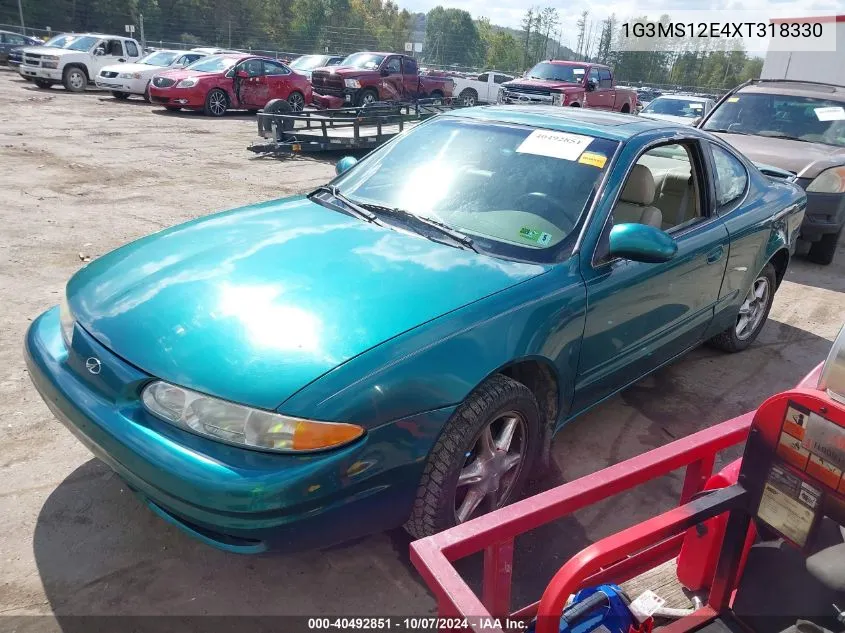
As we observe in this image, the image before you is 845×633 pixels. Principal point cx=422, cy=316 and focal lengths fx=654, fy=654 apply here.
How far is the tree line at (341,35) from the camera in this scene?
47594mm

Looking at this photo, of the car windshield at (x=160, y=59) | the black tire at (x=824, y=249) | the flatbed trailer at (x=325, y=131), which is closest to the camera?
the black tire at (x=824, y=249)

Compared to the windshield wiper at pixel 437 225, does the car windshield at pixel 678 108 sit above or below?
above

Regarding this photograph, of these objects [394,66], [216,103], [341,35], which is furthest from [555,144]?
[341,35]

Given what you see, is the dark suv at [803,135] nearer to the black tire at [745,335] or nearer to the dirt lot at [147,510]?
the dirt lot at [147,510]

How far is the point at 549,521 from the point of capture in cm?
170

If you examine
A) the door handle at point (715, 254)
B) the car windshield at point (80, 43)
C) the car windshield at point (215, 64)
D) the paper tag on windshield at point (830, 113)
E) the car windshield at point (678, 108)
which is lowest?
the door handle at point (715, 254)

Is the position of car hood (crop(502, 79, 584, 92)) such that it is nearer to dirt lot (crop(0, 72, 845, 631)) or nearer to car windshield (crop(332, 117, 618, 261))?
dirt lot (crop(0, 72, 845, 631))

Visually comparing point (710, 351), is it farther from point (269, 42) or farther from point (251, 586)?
point (269, 42)

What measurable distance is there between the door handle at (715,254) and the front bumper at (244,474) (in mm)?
2039

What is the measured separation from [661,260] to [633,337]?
1.58ft

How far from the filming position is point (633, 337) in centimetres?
311

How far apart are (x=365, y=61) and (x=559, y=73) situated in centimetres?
574

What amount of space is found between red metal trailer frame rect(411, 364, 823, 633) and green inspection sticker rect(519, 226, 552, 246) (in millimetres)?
1082

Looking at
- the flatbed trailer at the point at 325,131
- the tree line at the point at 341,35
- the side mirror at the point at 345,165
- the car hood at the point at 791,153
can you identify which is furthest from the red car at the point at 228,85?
the tree line at the point at 341,35
